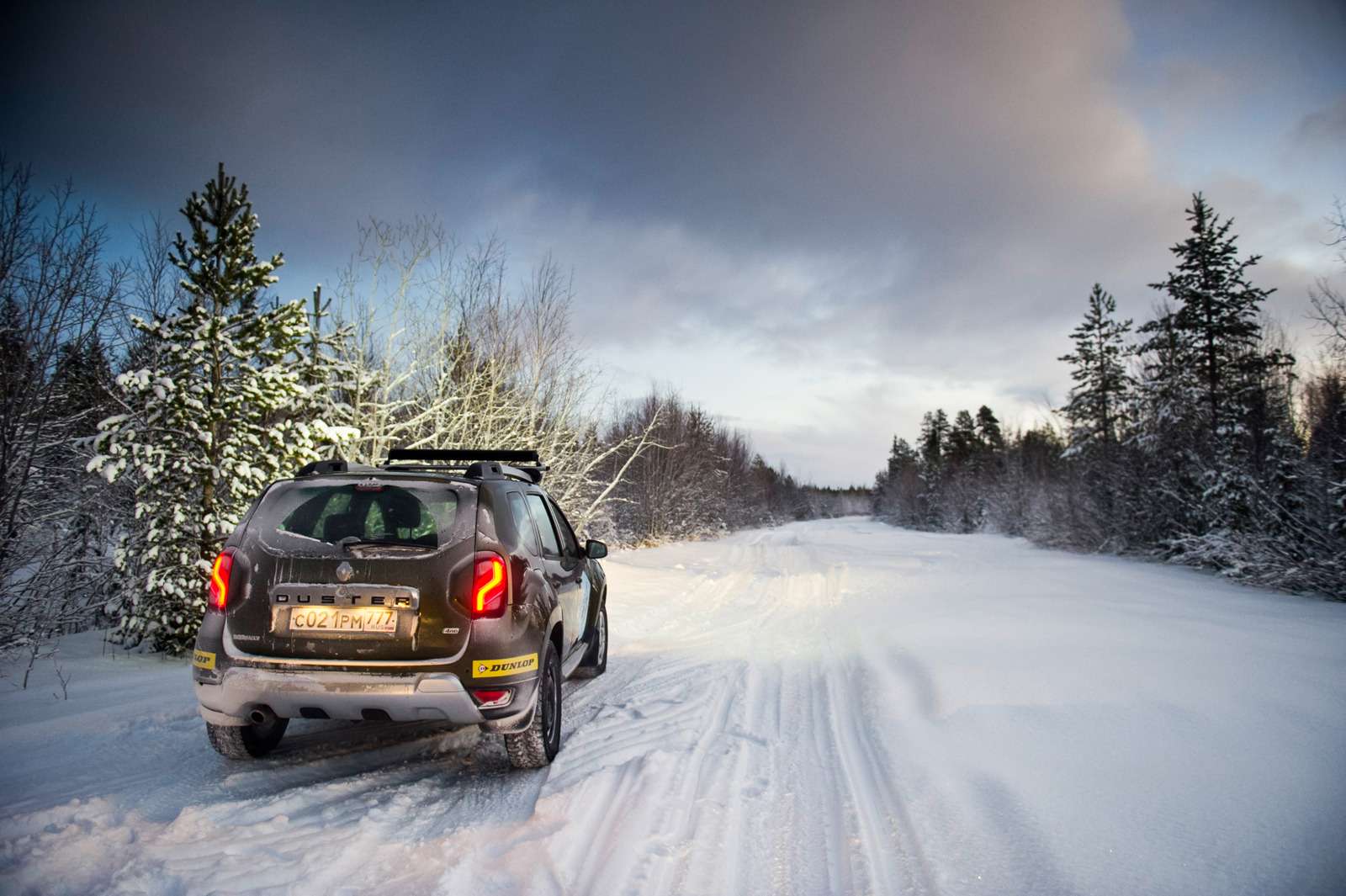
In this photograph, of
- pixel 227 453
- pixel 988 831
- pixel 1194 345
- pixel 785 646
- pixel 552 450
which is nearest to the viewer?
pixel 988 831

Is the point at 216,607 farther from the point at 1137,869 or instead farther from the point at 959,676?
the point at 959,676

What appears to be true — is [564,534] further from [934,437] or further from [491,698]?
[934,437]

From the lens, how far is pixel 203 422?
6750 millimetres

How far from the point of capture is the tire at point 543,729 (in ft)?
11.9

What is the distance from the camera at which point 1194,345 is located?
1902cm

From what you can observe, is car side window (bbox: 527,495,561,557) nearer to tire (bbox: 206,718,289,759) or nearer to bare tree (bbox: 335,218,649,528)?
tire (bbox: 206,718,289,759)

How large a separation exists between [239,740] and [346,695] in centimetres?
108

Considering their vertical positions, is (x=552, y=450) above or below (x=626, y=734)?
above

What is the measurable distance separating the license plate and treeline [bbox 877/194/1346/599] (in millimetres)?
13535

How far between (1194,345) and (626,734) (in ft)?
72.9

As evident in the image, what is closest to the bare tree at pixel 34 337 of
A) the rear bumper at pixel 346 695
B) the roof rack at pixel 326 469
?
the roof rack at pixel 326 469

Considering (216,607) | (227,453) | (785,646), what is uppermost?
(227,453)

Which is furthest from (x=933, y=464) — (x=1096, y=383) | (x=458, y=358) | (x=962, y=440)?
(x=458, y=358)

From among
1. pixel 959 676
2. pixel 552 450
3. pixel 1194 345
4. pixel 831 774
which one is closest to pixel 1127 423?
pixel 1194 345
